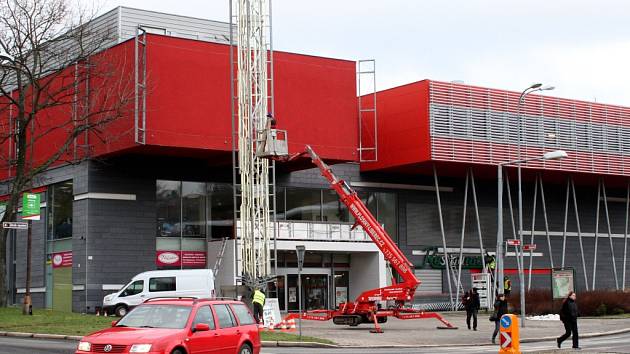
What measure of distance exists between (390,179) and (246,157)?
16.3 m

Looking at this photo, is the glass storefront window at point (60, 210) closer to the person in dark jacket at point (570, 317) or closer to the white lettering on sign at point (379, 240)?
the white lettering on sign at point (379, 240)

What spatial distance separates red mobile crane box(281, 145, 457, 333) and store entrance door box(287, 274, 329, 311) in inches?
469

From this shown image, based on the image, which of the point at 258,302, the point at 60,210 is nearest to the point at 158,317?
the point at 258,302

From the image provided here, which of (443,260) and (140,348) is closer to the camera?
(140,348)

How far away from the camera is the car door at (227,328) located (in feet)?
56.8

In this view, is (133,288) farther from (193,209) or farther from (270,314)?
(270,314)

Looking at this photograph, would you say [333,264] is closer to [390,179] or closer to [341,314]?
[390,179]

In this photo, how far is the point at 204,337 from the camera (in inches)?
658

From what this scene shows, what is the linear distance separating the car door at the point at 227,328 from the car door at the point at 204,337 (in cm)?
17

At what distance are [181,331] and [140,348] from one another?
1171 millimetres

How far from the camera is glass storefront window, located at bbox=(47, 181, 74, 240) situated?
147ft

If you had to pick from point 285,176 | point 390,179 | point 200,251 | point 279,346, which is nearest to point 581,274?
point 390,179

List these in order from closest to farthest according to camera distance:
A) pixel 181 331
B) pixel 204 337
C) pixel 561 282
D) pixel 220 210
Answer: pixel 181 331 < pixel 204 337 < pixel 561 282 < pixel 220 210

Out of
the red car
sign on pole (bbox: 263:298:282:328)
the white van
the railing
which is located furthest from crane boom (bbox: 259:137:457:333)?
the red car
